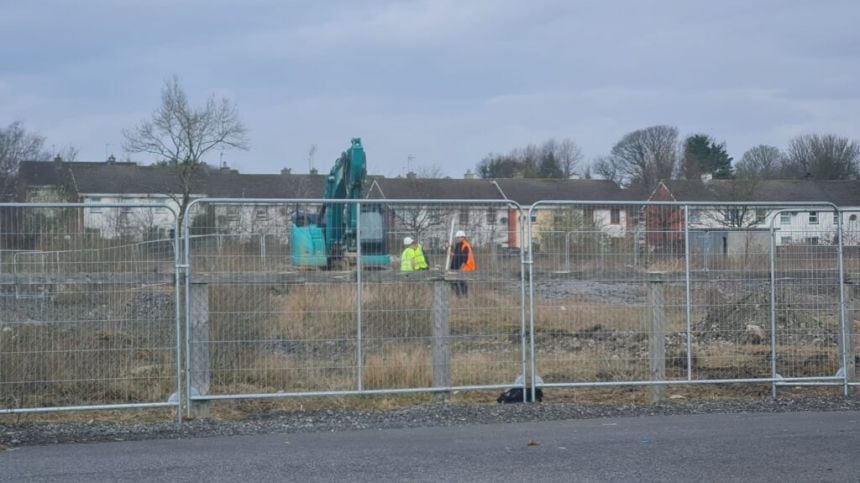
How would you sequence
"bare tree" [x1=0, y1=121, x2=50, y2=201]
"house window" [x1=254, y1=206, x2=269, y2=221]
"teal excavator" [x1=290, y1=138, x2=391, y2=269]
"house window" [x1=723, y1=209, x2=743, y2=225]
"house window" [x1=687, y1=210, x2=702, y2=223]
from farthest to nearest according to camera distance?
1. "bare tree" [x1=0, y1=121, x2=50, y2=201]
2. "house window" [x1=723, y1=209, x2=743, y2=225]
3. "house window" [x1=687, y1=210, x2=702, y2=223]
4. "teal excavator" [x1=290, y1=138, x2=391, y2=269]
5. "house window" [x1=254, y1=206, x2=269, y2=221]

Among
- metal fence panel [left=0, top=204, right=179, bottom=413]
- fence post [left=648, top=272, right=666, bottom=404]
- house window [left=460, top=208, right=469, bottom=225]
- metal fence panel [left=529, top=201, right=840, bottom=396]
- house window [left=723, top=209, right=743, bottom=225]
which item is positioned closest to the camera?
metal fence panel [left=0, top=204, right=179, bottom=413]

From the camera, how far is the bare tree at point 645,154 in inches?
2549

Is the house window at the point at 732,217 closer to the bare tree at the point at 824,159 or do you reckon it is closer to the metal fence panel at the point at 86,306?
the metal fence panel at the point at 86,306

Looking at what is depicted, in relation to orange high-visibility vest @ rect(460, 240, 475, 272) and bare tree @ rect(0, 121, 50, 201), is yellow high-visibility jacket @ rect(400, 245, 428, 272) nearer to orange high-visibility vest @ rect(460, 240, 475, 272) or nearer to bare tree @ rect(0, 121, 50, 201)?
orange high-visibility vest @ rect(460, 240, 475, 272)

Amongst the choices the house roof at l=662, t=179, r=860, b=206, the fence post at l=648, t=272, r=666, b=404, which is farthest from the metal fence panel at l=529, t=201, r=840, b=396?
the house roof at l=662, t=179, r=860, b=206

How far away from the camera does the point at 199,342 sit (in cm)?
1008

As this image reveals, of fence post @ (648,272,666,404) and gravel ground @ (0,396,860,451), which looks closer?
gravel ground @ (0,396,860,451)

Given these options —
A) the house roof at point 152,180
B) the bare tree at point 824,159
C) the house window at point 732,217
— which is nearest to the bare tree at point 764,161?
the bare tree at point 824,159

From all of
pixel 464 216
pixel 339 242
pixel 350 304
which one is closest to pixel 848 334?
pixel 464 216

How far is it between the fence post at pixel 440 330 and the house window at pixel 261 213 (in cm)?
190

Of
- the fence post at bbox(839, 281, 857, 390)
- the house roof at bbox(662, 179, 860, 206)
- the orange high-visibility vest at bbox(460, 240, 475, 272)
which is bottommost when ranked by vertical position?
the fence post at bbox(839, 281, 857, 390)

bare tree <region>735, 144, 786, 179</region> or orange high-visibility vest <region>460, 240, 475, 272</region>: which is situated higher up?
bare tree <region>735, 144, 786, 179</region>

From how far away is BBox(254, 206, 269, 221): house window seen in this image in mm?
10188

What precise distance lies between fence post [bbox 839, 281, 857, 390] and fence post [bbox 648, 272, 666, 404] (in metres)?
2.16
